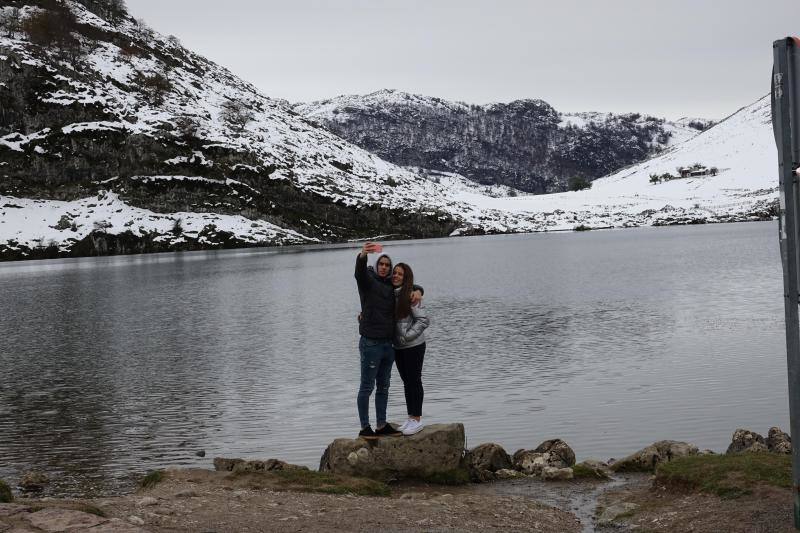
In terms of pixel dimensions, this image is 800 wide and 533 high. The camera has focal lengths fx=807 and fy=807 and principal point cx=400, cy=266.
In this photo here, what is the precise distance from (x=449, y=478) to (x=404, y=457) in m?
1.22

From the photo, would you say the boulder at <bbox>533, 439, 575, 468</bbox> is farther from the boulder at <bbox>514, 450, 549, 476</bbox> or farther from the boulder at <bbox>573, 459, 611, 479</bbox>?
the boulder at <bbox>573, 459, 611, 479</bbox>

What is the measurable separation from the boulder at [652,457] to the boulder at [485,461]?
275cm

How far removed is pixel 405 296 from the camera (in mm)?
18484

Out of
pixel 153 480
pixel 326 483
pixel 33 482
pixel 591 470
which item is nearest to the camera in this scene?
pixel 326 483

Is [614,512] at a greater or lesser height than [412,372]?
lesser

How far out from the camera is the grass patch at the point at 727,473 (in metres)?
14.8

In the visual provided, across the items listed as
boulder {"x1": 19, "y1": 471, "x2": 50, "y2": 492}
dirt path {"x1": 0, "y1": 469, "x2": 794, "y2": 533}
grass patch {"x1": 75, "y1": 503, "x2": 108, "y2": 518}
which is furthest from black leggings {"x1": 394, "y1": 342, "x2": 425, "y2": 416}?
boulder {"x1": 19, "y1": 471, "x2": 50, "y2": 492}

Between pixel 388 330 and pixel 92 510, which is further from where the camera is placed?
pixel 388 330

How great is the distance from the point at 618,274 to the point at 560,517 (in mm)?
77419

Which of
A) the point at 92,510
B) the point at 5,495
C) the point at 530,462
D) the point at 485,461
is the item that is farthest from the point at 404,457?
the point at 5,495

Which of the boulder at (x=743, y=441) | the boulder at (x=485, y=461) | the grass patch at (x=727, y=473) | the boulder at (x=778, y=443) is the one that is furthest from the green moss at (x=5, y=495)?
the boulder at (x=778, y=443)

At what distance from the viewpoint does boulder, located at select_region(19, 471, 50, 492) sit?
20620mm

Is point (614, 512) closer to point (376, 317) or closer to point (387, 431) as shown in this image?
point (387, 431)

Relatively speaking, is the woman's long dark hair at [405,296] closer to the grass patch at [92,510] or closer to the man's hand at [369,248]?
the man's hand at [369,248]
